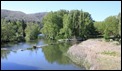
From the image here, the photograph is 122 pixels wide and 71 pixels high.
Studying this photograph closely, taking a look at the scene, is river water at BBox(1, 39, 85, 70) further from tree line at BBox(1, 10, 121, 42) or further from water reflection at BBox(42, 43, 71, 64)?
tree line at BBox(1, 10, 121, 42)

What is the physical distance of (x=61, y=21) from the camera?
283 feet

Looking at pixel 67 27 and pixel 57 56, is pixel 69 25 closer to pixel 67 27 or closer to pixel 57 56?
pixel 67 27

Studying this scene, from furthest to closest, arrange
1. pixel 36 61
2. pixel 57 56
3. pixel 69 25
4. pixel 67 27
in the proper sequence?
1. pixel 69 25
2. pixel 67 27
3. pixel 57 56
4. pixel 36 61

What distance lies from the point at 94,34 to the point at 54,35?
16.1 meters

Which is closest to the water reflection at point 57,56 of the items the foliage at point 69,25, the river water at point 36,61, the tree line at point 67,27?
the river water at point 36,61

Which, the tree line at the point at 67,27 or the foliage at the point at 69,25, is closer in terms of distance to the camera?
the tree line at the point at 67,27

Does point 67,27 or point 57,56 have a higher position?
point 67,27

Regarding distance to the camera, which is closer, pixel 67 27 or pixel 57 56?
pixel 57 56

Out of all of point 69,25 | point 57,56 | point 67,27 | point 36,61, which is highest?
point 69,25

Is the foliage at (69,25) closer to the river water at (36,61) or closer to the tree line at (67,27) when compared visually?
the tree line at (67,27)

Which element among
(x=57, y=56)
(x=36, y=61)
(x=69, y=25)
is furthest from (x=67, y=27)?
(x=36, y=61)

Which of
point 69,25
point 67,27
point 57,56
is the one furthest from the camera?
point 69,25

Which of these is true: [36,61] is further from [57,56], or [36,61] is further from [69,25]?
[69,25]

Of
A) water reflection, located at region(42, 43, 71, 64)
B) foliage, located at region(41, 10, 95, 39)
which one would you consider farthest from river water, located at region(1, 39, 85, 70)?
foliage, located at region(41, 10, 95, 39)
